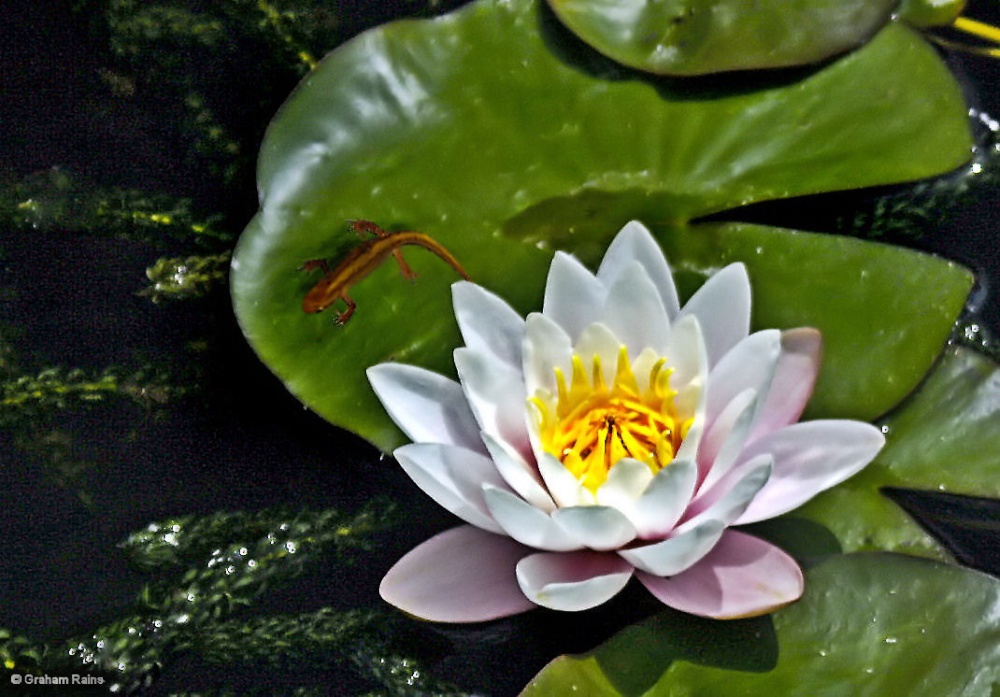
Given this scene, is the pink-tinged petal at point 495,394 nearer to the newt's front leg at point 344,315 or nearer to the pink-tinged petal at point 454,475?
the pink-tinged petal at point 454,475

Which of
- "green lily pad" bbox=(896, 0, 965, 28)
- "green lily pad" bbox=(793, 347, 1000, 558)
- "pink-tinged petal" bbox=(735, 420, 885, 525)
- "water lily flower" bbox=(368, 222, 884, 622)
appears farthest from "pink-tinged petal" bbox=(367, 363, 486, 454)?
"green lily pad" bbox=(896, 0, 965, 28)

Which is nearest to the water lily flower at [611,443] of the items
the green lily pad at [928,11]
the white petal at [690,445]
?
the white petal at [690,445]

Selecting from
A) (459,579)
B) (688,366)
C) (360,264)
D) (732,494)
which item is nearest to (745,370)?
(688,366)

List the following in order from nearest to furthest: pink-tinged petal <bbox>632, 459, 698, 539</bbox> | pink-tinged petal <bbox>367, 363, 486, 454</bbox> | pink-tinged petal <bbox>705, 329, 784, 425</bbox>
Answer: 1. pink-tinged petal <bbox>632, 459, 698, 539</bbox>
2. pink-tinged petal <bbox>705, 329, 784, 425</bbox>
3. pink-tinged petal <bbox>367, 363, 486, 454</bbox>

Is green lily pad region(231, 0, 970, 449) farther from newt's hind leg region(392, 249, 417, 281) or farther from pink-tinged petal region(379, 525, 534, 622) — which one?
pink-tinged petal region(379, 525, 534, 622)

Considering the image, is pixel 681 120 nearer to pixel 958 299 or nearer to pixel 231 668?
pixel 958 299
